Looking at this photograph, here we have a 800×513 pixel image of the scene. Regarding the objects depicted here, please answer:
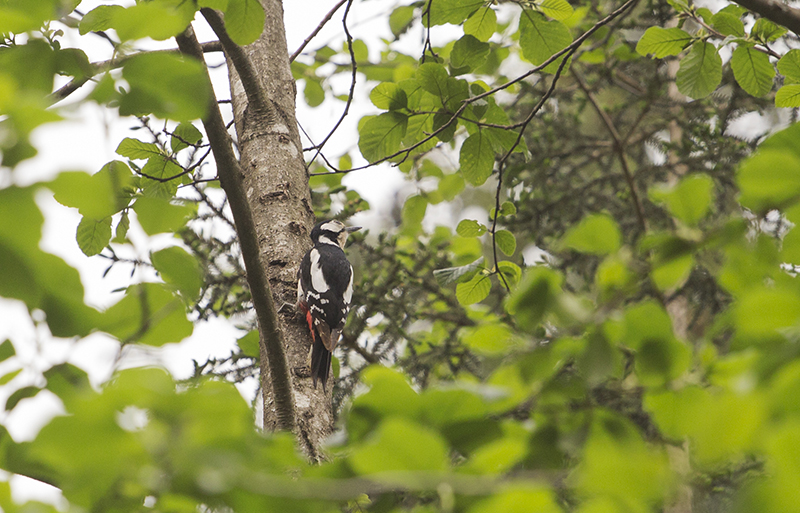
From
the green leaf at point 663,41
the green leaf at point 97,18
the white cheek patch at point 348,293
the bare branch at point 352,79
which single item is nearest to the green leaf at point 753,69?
the green leaf at point 663,41

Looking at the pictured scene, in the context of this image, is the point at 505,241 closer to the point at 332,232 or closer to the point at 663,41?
the point at 663,41

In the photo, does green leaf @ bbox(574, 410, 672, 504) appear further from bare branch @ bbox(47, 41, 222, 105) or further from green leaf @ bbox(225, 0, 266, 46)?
green leaf @ bbox(225, 0, 266, 46)

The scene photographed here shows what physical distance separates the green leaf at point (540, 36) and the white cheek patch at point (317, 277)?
1515mm

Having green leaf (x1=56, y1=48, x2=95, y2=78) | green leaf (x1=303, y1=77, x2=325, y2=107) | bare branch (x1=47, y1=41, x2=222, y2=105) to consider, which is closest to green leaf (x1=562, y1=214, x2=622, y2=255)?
bare branch (x1=47, y1=41, x2=222, y2=105)

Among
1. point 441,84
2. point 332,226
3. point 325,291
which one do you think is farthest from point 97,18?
point 332,226

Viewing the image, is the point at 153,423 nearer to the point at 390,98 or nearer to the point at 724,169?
the point at 390,98

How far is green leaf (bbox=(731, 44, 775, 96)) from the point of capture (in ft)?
6.04

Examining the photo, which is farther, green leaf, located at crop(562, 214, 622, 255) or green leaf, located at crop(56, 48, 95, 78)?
green leaf, located at crop(56, 48, 95, 78)

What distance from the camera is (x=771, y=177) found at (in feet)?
1.80

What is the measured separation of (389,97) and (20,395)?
1475 mm

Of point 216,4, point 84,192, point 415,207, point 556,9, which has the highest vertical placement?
point 415,207

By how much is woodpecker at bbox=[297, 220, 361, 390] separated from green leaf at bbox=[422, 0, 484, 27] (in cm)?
102

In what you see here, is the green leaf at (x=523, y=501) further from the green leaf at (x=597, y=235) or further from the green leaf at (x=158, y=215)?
the green leaf at (x=158, y=215)

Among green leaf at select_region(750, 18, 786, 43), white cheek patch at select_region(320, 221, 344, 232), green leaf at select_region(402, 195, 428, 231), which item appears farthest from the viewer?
white cheek patch at select_region(320, 221, 344, 232)
